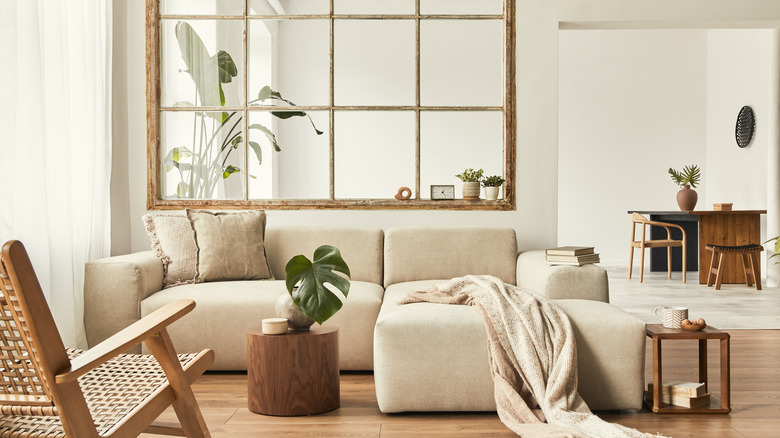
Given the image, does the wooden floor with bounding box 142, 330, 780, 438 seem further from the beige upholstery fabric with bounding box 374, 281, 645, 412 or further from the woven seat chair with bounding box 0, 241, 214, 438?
the woven seat chair with bounding box 0, 241, 214, 438

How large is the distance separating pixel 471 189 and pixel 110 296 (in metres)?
2.33

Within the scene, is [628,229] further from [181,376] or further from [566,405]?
[181,376]

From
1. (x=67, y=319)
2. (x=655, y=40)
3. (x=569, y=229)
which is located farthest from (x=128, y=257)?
(x=655, y=40)

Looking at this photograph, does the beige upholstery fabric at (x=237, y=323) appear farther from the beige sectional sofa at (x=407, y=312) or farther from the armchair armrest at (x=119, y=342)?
the armchair armrest at (x=119, y=342)

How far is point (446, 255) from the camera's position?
4191 millimetres

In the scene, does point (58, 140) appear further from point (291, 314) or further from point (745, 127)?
point (745, 127)

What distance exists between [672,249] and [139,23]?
713 cm

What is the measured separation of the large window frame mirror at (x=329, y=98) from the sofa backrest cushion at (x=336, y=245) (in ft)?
1.40

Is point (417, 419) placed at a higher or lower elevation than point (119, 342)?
lower

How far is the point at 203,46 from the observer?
184 inches

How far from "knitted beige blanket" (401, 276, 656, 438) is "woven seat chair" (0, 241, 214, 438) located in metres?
1.27

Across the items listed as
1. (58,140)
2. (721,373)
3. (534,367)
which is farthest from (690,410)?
(58,140)

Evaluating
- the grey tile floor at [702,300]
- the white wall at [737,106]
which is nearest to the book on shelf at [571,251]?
the grey tile floor at [702,300]

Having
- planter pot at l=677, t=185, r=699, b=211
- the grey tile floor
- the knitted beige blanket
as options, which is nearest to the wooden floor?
the knitted beige blanket
